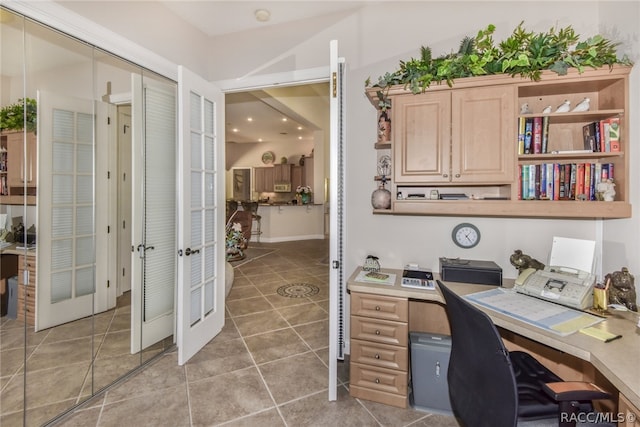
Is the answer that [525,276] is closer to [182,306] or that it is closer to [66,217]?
[182,306]

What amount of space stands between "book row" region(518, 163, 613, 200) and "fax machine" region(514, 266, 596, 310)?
0.47 meters

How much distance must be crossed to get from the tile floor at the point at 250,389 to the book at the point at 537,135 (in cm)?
179

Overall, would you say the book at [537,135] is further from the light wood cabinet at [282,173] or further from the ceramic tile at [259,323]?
the light wood cabinet at [282,173]

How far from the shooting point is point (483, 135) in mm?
1794

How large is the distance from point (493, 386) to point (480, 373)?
69mm

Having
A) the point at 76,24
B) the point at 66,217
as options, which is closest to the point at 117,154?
the point at 66,217

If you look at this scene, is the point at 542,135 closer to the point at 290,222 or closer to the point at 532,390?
the point at 532,390

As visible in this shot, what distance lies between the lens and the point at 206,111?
8.28ft

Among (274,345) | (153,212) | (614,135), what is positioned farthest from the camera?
(274,345)

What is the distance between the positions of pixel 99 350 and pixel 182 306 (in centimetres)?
59

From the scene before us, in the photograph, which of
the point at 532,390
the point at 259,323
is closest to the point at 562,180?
the point at 532,390

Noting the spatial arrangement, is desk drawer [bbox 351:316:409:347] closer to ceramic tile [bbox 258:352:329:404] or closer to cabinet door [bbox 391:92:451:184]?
ceramic tile [bbox 258:352:329:404]

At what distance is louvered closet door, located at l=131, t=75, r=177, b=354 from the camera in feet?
7.22

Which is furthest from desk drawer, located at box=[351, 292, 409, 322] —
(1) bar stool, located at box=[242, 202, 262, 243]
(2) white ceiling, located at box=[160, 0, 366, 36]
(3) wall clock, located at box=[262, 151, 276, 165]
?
(3) wall clock, located at box=[262, 151, 276, 165]
